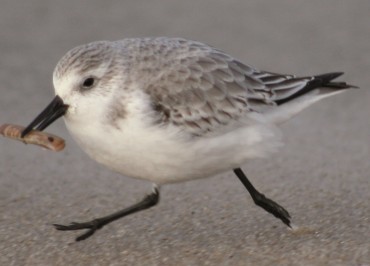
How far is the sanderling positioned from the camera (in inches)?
151

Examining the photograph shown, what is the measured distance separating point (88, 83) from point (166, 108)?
33cm

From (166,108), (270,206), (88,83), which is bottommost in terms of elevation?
(270,206)

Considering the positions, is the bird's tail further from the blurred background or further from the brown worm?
the brown worm

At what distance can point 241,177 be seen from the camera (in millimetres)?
4402

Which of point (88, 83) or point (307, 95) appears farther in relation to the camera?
point (307, 95)

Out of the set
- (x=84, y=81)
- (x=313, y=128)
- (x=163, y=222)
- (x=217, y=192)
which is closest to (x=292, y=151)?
(x=313, y=128)

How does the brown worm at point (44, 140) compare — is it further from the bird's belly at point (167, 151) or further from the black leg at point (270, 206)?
the black leg at point (270, 206)

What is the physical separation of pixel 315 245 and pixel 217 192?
1.19 metres

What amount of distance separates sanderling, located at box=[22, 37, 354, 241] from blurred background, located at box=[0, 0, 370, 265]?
0.27 meters

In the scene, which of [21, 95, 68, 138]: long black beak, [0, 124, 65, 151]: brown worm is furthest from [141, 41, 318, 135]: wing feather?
[0, 124, 65, 151]: brown worm

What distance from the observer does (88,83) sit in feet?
12.9

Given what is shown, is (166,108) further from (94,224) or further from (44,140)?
(94,224)

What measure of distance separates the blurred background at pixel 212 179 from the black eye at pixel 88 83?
73 cm

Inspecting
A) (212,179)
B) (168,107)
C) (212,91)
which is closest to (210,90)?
(212,91)
